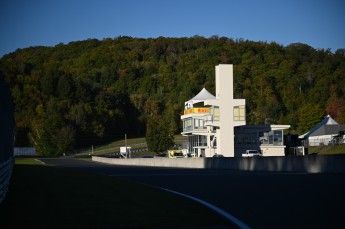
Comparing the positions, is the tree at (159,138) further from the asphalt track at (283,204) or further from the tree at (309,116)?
Result: the asphalt track at (283,204)

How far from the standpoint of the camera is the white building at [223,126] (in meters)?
89.6

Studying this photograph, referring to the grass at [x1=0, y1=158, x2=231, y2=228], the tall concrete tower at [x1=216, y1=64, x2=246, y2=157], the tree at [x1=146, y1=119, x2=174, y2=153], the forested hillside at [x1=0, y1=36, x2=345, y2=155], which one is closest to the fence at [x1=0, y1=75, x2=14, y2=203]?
the grass at [x1=0, y1=158, x2=231, y2=228]

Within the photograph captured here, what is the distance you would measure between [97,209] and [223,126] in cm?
7597

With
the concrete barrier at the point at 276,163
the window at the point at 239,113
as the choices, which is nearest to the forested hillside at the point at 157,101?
the window at the point at 239,113

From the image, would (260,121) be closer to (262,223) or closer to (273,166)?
(273,166)

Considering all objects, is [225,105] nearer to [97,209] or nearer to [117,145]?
[97,209]

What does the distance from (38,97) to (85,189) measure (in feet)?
519

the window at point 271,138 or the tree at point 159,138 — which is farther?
the tree at point 159,138

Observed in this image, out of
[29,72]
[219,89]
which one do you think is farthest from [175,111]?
[219,89]

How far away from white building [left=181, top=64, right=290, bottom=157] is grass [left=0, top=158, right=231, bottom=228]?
70073mm

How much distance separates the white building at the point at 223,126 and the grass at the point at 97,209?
7007 centimetres

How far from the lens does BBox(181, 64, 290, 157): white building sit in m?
89.6

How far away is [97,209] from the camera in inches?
561

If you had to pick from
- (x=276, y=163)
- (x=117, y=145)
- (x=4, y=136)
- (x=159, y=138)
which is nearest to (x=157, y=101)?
(x=117, y=145)
